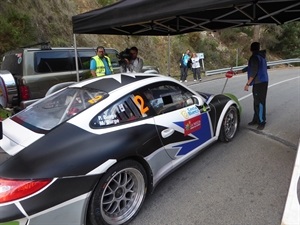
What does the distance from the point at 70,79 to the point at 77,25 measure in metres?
1.71

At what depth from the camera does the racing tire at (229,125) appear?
462cm

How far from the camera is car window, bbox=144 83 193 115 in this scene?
3312 mm

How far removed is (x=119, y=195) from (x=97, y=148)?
24.0 inches

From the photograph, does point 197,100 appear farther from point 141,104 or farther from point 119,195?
point 119,195

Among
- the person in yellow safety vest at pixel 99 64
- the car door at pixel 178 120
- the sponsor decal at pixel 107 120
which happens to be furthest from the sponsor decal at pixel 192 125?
the person in yellow safety vest at pixel 99 64

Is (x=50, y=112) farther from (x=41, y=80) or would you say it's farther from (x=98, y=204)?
(x=41, y=80)

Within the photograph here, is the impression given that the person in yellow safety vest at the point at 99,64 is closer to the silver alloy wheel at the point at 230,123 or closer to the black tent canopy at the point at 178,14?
the black tent canopy at the point at 178,14

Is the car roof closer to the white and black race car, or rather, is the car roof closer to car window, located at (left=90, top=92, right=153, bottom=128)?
the white and black race car

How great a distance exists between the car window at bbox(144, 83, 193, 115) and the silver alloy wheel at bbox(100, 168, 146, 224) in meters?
0.86

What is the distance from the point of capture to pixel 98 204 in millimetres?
2424

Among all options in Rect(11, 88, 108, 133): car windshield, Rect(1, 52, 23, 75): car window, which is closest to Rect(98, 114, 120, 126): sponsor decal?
Rect(11, 88, 108, 133): car windshield

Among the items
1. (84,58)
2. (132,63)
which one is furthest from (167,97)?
(84,58)

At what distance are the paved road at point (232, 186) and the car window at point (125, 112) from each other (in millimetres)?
1032

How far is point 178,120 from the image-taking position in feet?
11.1
